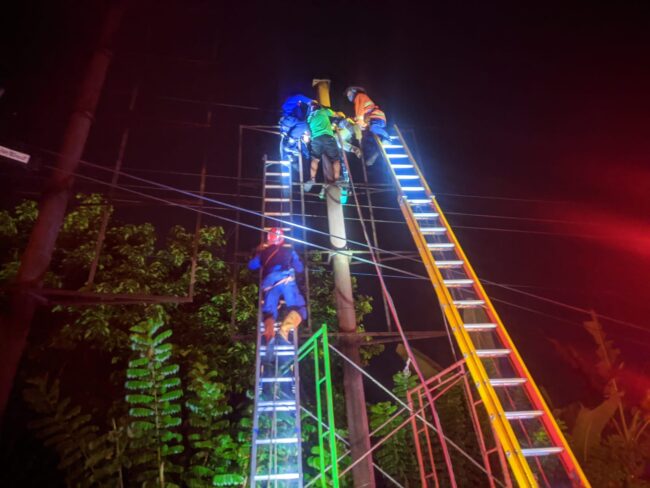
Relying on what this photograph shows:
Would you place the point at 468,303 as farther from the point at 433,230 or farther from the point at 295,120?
the point at 295,120

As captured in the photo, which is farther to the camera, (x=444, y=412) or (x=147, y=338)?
(x=444, y=412)

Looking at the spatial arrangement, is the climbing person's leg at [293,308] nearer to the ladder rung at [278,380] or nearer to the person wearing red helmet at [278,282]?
the person wearing red helmet at [278,282]

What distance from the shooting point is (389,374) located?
17953 millimetres

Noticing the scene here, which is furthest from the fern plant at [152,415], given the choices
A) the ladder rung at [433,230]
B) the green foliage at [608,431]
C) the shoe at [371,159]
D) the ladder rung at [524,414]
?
the green foliage at [608,431]

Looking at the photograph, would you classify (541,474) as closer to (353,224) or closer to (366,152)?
(366,152)

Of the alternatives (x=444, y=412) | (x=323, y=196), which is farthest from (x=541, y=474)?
(x=444, y=412)

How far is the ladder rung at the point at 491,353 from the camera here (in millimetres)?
4230

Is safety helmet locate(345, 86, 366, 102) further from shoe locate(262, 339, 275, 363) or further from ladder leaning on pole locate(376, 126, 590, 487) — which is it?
shoe locate(262, 339, 275, 363)

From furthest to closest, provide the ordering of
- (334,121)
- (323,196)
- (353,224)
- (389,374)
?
1. (389,374)
2. (353,224)
3. (334,121)
4. (323,196)

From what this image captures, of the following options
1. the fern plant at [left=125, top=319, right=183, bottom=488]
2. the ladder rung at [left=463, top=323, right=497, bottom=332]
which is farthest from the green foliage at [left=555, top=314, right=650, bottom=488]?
the fern plant at [left=125, top=319, right=183, bottom=488]

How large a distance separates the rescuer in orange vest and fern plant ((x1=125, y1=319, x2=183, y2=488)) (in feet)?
17.4

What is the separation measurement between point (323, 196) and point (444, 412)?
20.0ft

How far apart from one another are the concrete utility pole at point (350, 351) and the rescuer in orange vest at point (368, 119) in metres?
1.83

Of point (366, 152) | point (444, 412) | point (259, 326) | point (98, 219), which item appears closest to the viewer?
point (259, 326)
